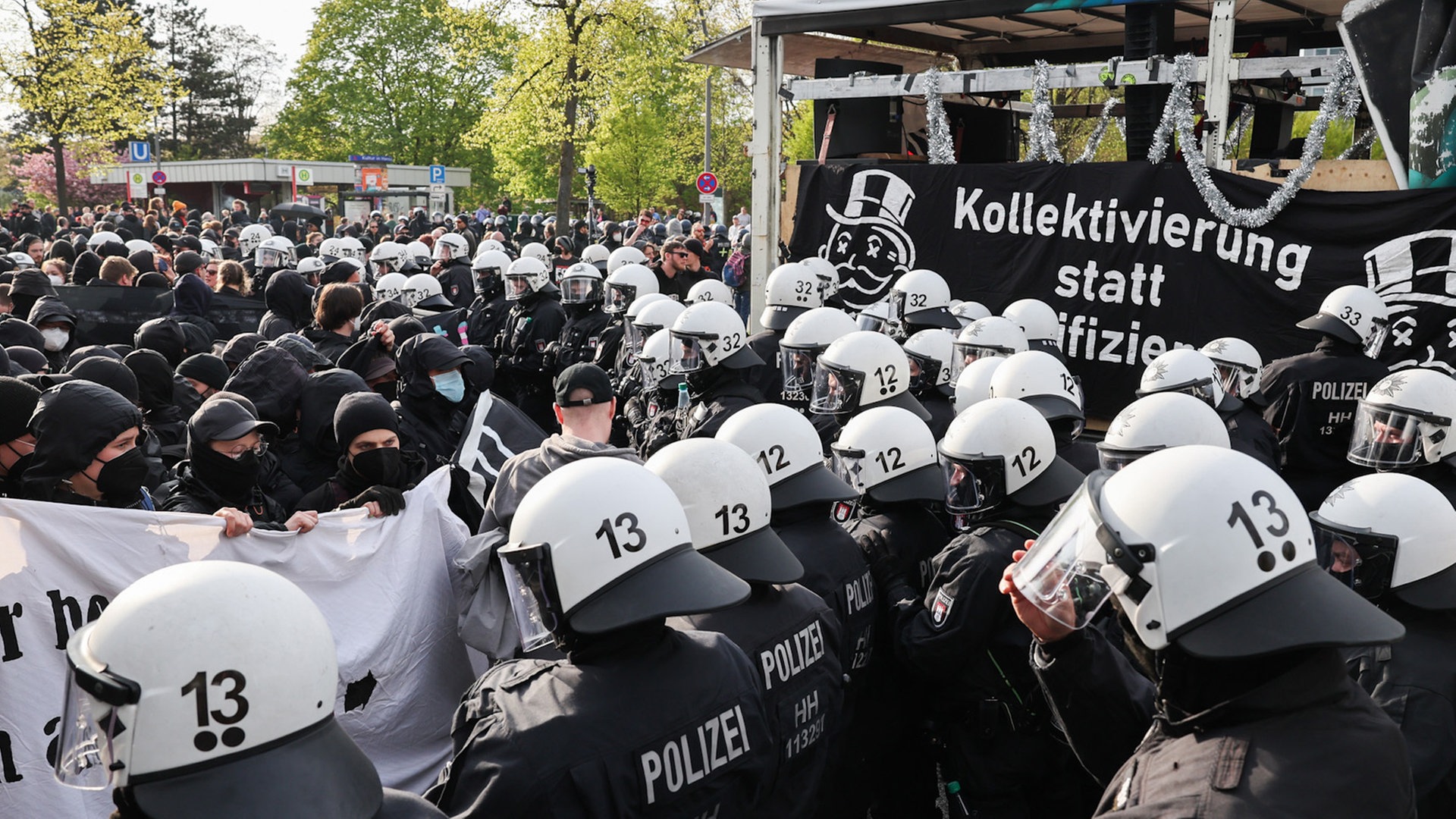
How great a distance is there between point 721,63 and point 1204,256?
22.9 feet

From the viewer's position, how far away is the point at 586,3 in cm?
2670

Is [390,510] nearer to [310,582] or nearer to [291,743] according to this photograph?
[310,582]

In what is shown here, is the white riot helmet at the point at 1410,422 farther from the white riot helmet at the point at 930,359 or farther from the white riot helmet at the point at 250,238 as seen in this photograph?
the white riot helmet at the point at 250,238

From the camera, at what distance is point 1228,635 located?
85.5 inches

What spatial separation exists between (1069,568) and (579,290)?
8.09m

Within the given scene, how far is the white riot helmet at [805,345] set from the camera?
748cm

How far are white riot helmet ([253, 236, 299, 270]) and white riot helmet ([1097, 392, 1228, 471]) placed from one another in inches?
440

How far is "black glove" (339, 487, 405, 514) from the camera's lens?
4.57m

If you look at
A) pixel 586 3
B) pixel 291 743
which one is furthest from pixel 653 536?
pixel 586 3

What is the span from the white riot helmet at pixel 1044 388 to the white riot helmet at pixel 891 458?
1024 mm

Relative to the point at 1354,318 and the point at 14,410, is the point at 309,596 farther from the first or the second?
the point at 1354,318

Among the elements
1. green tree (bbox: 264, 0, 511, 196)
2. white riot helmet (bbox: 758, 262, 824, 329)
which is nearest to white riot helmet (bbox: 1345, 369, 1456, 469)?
white riot helmet (bbox: 758, 262, 824, 329)

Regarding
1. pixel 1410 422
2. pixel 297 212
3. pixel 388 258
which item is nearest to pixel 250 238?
pixel 388 258

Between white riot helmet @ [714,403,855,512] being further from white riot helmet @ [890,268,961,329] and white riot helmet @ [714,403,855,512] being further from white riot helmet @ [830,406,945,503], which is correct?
white riot helmet @ [890,268,961,329]
